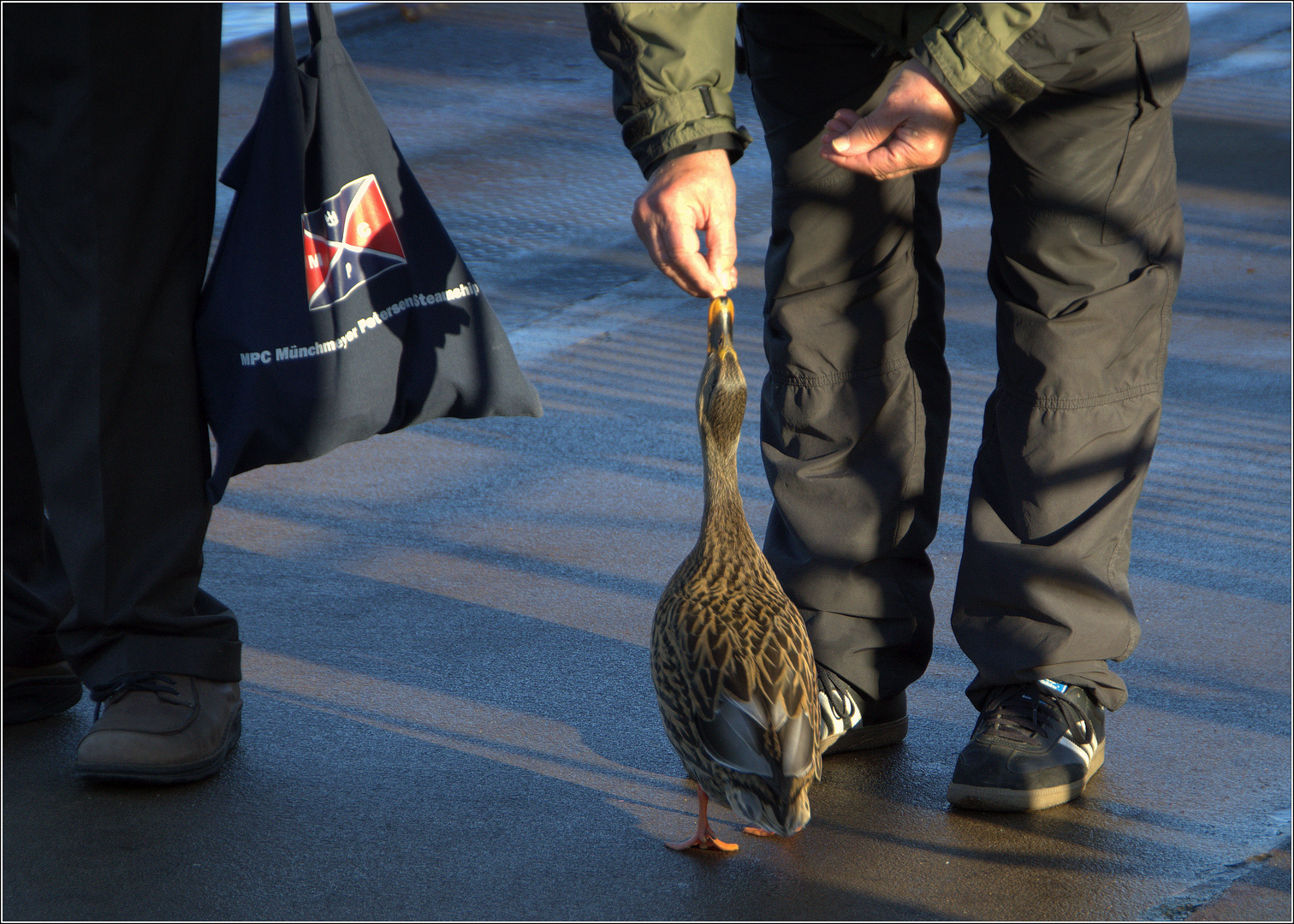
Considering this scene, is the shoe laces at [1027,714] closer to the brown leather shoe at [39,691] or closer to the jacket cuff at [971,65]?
the jacket cuff at [971,65]

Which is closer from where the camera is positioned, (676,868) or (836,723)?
(676,868)

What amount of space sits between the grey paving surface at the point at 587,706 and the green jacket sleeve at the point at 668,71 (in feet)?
5.02

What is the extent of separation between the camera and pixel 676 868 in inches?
117

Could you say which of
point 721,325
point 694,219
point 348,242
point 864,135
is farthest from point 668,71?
point 348,242

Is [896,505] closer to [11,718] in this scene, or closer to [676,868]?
[676,868]

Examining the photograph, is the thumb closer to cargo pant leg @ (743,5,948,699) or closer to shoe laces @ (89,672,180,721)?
cargo pant leg @ (743,5,948,699)

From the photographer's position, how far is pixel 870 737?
3439 millimetres

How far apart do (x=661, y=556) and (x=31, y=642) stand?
1886 millimetres

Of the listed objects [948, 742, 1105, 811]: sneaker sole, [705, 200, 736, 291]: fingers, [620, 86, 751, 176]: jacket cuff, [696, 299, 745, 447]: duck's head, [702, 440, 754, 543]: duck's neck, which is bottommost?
[948, 742, 1105, 811]: sneaker sole

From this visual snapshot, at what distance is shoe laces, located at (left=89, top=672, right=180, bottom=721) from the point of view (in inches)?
130

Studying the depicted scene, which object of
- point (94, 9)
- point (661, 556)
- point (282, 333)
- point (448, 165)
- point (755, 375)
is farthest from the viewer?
point (448, 165)

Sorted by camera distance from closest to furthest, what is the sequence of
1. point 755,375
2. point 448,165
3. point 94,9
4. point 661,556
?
point 94,9
point 661,556
point 755,375
point 448,165

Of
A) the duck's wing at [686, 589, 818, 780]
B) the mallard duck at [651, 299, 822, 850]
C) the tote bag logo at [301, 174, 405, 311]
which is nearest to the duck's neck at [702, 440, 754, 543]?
the mallard duck at [651, 299, 822, 850]

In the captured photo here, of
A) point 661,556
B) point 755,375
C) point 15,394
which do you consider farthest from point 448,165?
point 15,394
